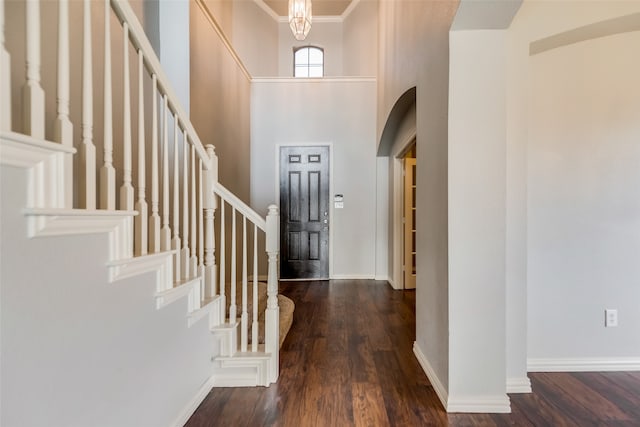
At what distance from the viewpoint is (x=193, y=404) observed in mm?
1630

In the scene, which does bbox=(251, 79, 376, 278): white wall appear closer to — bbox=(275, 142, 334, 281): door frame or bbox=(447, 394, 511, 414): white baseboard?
bbox=(275, 142, 334, 281): door frame

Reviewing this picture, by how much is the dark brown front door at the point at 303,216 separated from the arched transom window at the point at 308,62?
2.46 meters

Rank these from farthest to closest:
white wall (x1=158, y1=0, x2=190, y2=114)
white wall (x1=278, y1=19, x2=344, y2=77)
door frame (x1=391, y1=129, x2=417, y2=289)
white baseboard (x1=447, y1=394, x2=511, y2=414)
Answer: white wall (x1=278, y1=19, x2=344, y2=77) → door frame (x1=391, y1=129, x2=417, y2=289) → white wall (x1=158, y1=0, x2=190, y2=114) → white baseboard (x1=447, y1=394, x2=511, y2=414)

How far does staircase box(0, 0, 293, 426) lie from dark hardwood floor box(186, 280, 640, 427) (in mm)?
172

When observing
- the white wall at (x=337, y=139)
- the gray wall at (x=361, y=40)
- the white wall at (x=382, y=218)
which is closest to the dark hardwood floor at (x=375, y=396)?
the white wall at (x=382, y=218)

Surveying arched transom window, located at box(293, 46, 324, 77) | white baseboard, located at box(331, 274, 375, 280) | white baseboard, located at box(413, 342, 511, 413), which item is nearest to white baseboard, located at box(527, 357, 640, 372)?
white baseboard, located at box(413, 342, 511, 413)

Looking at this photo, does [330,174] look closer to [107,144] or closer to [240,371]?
[240,371]

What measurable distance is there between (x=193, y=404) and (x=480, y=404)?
1499mm

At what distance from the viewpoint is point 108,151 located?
115 centimetres

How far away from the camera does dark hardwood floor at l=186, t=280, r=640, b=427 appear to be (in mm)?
1567

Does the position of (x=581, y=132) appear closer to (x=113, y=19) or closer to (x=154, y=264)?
(x=154, y=264)

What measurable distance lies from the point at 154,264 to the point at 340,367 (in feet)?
4.57

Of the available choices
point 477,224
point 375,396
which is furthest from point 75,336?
point 477,224

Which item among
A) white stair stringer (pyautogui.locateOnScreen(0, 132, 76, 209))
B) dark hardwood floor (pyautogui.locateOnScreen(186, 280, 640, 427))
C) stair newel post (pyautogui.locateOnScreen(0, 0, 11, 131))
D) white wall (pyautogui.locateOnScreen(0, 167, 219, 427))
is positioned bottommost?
dark hardwood floor (pyautogui.locateOnScreen(186, 280, 640, 427))
